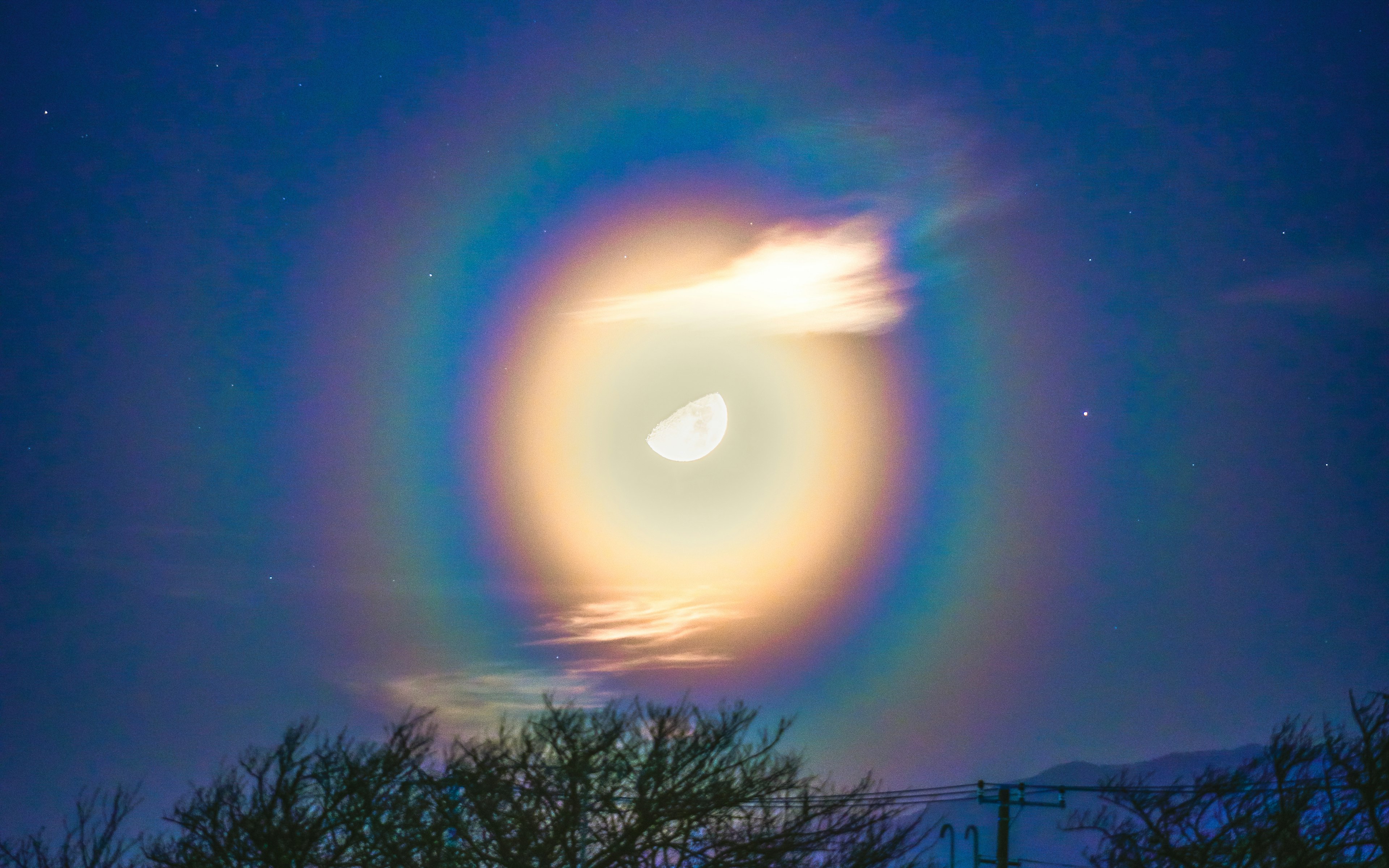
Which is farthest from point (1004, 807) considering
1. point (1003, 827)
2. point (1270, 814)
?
point (1270, 814)

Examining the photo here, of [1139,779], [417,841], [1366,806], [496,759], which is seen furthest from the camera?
[1139,779]

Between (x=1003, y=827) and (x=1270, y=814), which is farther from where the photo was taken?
(x=1003, y=827)

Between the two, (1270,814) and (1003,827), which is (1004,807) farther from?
(1270,814)

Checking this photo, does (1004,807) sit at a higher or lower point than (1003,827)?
higher

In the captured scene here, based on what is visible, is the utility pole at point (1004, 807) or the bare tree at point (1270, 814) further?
the utility pole at point (1004, 807)

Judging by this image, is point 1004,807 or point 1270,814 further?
point 1004,807

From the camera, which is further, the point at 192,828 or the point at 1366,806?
the point at 192,828

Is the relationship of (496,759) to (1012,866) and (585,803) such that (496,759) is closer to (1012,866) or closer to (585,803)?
(585,803)

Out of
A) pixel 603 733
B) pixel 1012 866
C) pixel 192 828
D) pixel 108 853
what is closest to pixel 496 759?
pixel 603 733

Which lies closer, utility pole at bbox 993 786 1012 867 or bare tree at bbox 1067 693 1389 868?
bare tree at bbox 1067 693 1389 868

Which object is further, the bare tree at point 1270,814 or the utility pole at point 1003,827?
the utility pole at point 1003,827

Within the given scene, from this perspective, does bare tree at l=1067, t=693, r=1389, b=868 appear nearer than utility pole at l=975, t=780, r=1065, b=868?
Yes
